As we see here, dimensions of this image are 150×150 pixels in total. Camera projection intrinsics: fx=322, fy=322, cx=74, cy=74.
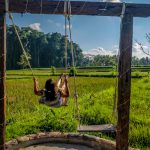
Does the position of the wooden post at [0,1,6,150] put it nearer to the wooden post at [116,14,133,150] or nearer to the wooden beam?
the wooden beam

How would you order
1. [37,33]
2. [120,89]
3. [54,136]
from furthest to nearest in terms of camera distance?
[37,33] < [54,136] < [120,89]

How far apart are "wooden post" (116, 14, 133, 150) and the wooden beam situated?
15 centimetres

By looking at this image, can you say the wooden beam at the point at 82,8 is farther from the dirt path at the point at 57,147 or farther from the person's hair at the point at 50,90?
the dirt path at the point at 57,147

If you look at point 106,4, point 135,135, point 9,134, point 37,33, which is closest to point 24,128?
point 9,134

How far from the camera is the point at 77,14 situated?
15.4 ft

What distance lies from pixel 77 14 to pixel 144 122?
215 inches

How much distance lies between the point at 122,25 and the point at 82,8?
24.6 inches

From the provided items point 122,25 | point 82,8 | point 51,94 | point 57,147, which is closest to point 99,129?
point 51,94

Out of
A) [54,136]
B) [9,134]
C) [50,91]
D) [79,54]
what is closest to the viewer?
[50,91]

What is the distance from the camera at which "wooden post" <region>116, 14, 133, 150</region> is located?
183 inches

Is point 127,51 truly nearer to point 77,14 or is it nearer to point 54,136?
point 77,14

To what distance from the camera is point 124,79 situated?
15.7 ft

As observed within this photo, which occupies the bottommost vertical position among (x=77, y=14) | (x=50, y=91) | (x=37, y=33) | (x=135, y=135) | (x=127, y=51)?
(x=135, y=135)

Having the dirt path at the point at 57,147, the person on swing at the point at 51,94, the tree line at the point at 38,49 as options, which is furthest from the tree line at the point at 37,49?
the person on swing at the point at 51,94
